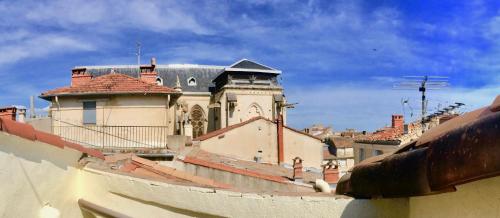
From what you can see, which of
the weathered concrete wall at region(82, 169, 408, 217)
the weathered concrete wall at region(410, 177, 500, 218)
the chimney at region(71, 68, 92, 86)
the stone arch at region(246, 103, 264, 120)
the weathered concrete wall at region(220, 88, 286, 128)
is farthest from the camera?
the stone arch at region(246, 103, 264, 120)

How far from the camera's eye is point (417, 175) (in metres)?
2.60

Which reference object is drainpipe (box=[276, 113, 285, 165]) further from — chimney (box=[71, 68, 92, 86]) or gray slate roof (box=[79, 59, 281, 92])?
gray slate roof (box=[79, 59, 281, 92])

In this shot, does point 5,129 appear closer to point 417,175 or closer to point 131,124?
point 417,175

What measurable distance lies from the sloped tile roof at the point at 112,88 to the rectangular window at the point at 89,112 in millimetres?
637

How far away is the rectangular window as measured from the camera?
72.2 ft

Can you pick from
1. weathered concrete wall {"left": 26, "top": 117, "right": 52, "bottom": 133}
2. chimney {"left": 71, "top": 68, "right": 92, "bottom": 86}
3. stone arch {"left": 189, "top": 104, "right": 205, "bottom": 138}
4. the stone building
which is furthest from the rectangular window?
stone arch {"left": 189, "top": 104, "right": 205, "bottom": 138}

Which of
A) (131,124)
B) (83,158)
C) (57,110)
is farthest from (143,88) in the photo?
(83,158)

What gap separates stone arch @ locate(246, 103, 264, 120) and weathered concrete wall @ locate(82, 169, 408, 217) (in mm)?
38127

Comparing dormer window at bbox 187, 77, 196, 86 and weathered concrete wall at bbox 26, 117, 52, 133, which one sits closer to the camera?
weathered concrete wall at bbox 26, 117, 52, 133

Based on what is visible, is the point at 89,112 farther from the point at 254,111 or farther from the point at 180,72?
the point at 180,72

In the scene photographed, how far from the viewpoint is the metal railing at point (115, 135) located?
20.6 metres

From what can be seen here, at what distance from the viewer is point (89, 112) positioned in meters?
22.2

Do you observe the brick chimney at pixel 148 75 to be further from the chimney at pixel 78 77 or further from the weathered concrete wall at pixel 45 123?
the weathered concrete wall at pixel 45 123

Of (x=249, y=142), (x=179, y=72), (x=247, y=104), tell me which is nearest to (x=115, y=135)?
(x=249, y=142)
